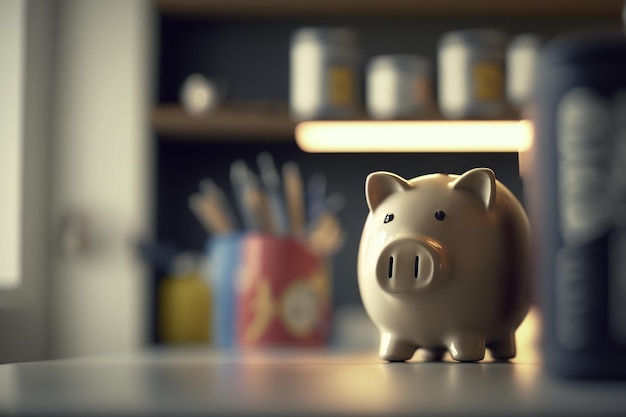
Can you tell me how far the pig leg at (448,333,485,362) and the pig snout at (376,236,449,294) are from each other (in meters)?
0.05

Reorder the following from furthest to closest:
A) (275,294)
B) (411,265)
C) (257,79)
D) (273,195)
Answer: (257,79) → (273,195) → (275,294) → (411,265)

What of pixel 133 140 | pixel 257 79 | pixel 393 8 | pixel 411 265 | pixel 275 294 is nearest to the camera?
pixel 411 265

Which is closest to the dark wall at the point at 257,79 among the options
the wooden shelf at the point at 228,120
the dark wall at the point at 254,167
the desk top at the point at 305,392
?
the dark wall at the point at 254,167

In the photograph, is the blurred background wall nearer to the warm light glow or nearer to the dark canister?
the warm light glow

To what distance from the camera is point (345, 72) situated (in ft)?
5.27

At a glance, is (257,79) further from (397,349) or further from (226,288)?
(397,349)

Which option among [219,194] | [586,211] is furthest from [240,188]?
[586,211]

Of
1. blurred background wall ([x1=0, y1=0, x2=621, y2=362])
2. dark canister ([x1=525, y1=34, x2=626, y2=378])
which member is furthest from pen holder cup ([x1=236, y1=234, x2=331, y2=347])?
dark canister ([x1=525, y1=34, x2=626, y2=378])

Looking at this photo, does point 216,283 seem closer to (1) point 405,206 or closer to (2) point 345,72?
(2) point 345,72

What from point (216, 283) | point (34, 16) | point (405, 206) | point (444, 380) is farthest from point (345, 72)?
point (444, 380)

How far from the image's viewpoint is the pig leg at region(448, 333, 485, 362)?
0.48 m

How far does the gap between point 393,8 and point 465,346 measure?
1.48 m

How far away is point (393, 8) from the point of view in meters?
1.85

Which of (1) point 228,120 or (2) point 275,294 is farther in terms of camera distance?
(1) point 228,120
